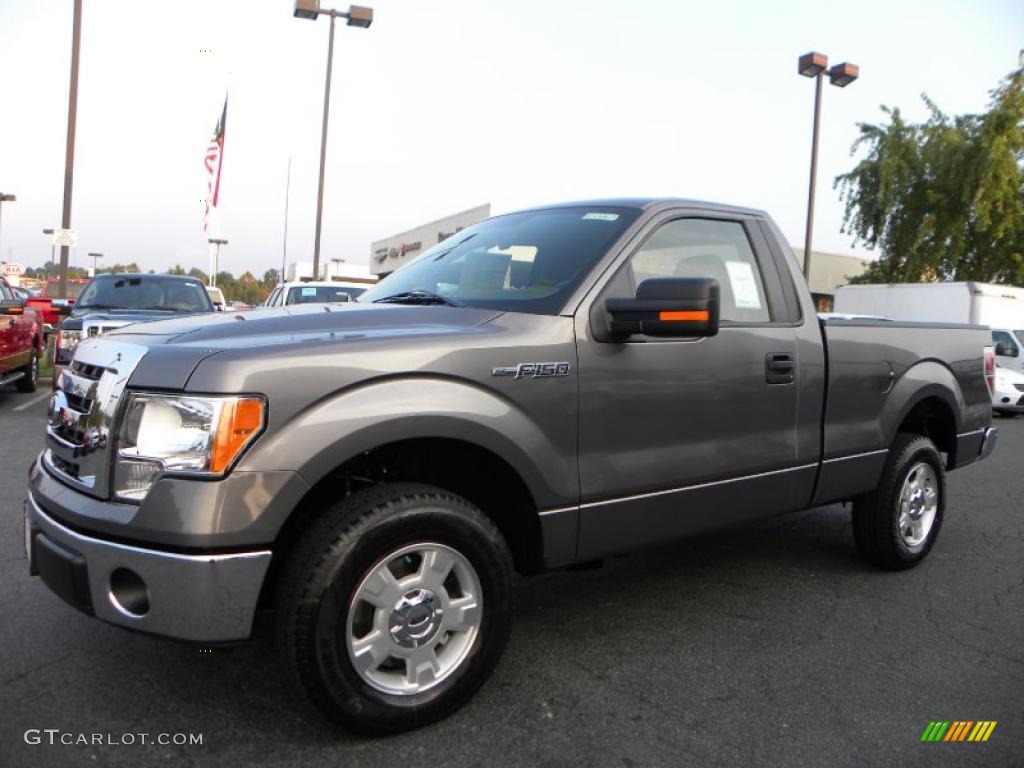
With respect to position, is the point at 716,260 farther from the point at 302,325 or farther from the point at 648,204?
the point at 302,325

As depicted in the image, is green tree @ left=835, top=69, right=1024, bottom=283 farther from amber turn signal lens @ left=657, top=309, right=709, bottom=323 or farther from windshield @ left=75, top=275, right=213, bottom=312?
amber turn signal lens @ left=657, top=309, right=709, bottom=323

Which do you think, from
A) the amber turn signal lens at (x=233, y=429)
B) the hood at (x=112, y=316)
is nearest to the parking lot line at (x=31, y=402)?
the hood at (x=112, y=316)

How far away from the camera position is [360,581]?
242 cm

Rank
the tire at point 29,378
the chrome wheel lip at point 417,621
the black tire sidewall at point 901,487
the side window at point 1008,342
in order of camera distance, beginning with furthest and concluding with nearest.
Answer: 1. the side window at point 1008,342
2. the tire at point 29,378
3. the black tire sidewall at point 901,487
4. the chrome wheel lip at point 417,621

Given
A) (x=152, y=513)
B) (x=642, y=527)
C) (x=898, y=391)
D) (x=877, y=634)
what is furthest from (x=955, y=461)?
(x=152, y=513)

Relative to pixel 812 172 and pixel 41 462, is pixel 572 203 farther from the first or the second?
pixel 812 172

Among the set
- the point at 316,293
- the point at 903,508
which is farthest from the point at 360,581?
the point at 316,293

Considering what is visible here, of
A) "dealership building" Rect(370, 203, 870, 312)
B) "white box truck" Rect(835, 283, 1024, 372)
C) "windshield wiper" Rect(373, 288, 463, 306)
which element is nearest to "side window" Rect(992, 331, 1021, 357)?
"white box truck" Rect(835, 283, 1024, 372)

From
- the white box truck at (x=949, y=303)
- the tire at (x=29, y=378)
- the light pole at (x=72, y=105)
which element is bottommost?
the tire at (x=29, y=378)

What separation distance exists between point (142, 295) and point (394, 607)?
9.38 metres

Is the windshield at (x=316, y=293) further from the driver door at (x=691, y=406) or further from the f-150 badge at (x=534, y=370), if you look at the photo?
the f-150 badge at (x=534, y=370)

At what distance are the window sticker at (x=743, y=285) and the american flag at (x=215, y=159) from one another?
64.2 ft

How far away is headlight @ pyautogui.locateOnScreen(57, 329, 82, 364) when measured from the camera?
9016mm

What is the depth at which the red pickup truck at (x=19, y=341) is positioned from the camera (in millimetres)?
9461
